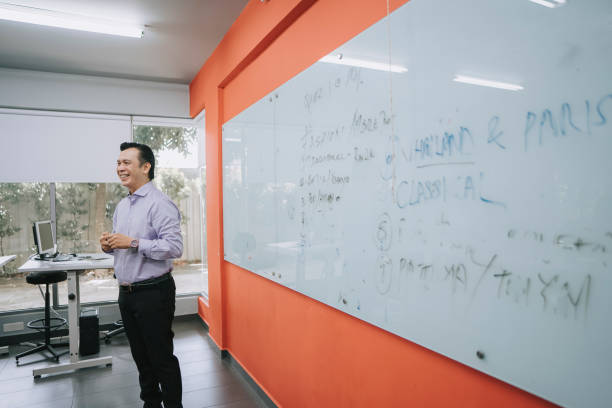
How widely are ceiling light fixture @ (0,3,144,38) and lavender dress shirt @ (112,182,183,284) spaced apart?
1.74 metres

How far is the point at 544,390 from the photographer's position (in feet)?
3.06

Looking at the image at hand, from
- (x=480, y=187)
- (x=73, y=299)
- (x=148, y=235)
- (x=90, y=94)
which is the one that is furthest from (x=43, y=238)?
(x=480, y=187)

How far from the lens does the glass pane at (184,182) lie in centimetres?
512

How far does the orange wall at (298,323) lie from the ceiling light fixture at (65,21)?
0.84m

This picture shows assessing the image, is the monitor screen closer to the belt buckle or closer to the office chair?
the office chair

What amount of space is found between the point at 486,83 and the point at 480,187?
0.30m

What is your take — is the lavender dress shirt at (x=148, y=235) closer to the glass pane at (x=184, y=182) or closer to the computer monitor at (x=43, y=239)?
the computer monitor at (x=43, y=239)

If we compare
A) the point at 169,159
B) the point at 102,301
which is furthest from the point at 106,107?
the point at 102,301

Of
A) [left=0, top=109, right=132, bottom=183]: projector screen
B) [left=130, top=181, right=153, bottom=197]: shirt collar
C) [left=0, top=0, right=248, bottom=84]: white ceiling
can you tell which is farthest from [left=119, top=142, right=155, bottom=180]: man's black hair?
[left=0, top=109, right=132, bottom=183]: projector screen

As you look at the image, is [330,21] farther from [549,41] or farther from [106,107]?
[106,107]

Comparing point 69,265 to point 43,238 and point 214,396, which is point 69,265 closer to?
point 43,238

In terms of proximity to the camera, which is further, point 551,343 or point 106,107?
point 106,107

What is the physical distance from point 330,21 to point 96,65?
3551mm

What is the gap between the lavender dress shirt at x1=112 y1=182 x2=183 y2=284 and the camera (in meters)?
2.26
